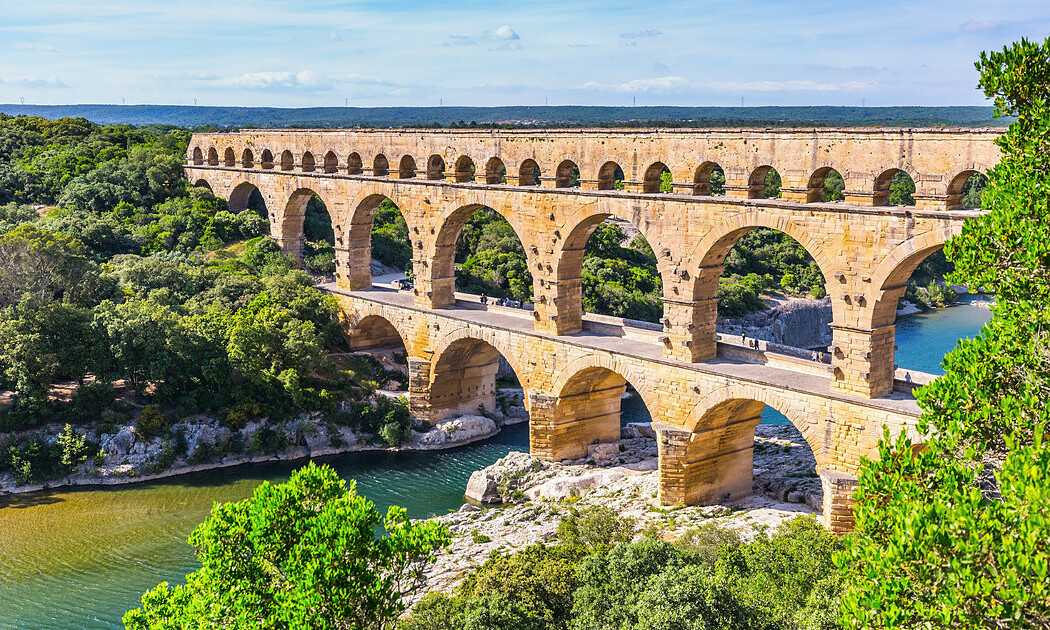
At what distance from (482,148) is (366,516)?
1745cm

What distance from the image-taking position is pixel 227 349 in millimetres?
29594

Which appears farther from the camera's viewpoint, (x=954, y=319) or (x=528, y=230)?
(x=954, y=319)

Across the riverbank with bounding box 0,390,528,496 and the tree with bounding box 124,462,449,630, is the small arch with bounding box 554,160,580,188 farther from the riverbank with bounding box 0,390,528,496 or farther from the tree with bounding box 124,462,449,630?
the tree with bounding box 124,462,449,630

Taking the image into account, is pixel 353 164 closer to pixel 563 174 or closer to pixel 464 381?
pixel 464 381

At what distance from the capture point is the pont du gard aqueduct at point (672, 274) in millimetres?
20078

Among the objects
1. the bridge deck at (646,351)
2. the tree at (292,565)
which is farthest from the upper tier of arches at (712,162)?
the tree at (292,565)

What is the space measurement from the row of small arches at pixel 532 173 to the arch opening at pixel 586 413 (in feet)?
16.9

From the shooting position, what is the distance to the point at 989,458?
33.9 feet

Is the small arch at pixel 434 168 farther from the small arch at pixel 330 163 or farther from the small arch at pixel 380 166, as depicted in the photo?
the small arch at pixel 330 163

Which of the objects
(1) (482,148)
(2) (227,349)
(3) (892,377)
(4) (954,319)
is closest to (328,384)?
(2) (227,349)

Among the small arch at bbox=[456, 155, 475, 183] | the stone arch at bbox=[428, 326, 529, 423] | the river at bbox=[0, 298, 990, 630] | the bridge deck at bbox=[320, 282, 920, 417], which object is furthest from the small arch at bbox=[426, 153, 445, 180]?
the river at bbox=[0, 298, 990, 630]

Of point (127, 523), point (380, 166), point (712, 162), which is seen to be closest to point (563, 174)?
point (712, 162)

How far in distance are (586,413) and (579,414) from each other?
244 mm

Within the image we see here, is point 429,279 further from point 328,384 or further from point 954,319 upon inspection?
point 954,319
